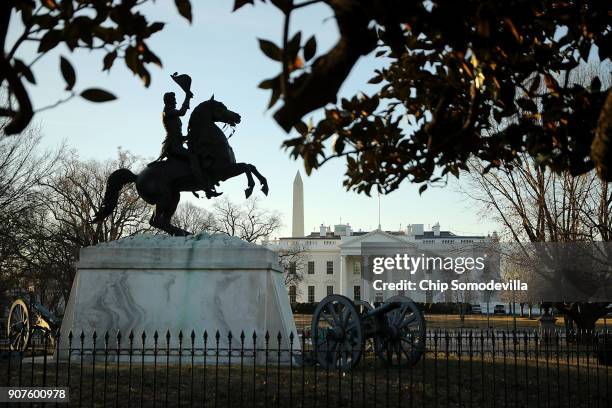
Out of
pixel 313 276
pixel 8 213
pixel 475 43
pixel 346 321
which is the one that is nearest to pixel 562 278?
pixel 346 321

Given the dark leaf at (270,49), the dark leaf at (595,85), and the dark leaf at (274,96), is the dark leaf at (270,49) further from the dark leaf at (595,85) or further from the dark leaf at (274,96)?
the dark leaf at (595,85)

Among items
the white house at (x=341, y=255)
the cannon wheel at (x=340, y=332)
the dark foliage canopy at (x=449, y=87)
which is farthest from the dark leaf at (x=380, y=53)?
the white house at (x=341, y=255)

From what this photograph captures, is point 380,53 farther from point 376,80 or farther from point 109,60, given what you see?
point 109,60

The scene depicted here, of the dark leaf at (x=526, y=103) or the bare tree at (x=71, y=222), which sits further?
the bare tree at (x=71, y=222)

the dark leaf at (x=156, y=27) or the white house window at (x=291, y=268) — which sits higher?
the dark leaf at (x=156, y=27)

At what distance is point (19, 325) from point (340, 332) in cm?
768

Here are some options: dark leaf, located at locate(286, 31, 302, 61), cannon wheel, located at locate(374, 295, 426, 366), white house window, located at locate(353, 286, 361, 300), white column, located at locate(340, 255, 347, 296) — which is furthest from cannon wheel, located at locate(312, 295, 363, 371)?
white column, located at locate(340, 255, 347, 296)

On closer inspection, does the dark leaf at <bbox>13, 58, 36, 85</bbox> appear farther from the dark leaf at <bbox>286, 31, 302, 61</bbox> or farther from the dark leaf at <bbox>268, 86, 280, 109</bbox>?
the dark leaf at <bbox>286, 31, 302, 61</bbox>

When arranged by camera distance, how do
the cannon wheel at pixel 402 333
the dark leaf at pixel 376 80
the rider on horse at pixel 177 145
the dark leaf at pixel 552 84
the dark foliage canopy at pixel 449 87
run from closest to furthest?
the dark foliage canopy at pixel 449 87 → the dark leaf at pixel 552 84 → the dark leaf at pixel 376 80 → the cannon wheel at pixel 402 333 → the rider on horse at pixel 177 145

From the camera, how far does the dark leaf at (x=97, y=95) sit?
4.03m

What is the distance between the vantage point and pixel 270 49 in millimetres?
4219

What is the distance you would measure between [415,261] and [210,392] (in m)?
37.1

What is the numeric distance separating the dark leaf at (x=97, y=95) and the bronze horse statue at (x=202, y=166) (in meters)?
9.44

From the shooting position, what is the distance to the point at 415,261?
4569 centimetres
